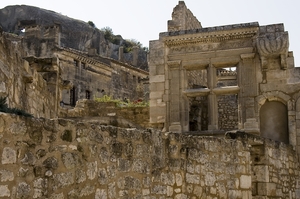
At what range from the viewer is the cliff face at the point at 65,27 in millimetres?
46750

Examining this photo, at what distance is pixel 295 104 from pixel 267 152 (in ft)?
13.6

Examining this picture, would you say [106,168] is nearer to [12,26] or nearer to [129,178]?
[129,178]

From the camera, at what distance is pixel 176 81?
543 inches

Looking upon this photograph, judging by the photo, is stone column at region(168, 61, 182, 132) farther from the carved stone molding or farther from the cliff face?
the cliff face

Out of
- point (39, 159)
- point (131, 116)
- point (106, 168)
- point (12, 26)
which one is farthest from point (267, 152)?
point (12, 26)

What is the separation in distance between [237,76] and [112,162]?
921 cm

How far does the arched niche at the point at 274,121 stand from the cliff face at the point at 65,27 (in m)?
33.0

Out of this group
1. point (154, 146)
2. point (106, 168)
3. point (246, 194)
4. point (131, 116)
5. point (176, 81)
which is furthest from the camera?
point (131, 116)

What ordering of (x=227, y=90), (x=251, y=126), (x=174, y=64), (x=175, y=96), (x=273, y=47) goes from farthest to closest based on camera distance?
(x=174, y=64), (x=175, y=96), (x=227, y=90), (x=251, y=126), (x=273, y=47)

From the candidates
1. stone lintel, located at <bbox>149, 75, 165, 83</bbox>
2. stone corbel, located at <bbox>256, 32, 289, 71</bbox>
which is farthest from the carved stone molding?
stone corbel, located at <bbox>256, 32, 289, 71</bbox>

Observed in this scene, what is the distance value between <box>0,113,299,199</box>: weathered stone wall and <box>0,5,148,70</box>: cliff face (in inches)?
1542

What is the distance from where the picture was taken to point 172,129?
13.5 metres

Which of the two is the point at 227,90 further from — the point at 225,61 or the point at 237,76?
the point at 225,61

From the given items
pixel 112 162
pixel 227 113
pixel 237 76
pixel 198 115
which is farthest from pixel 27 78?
pixel 227 113
